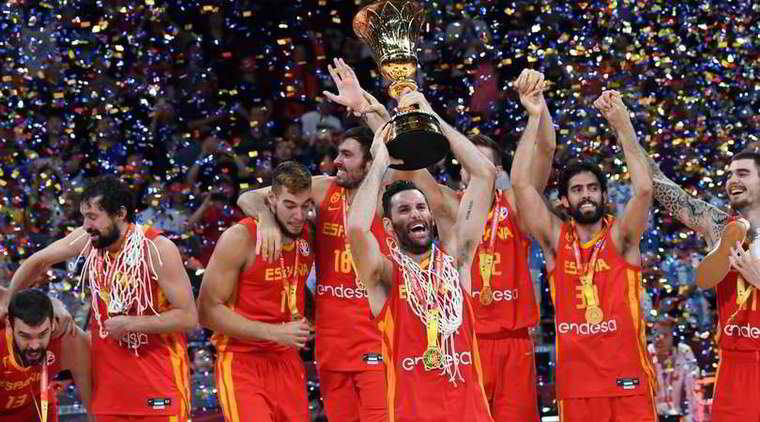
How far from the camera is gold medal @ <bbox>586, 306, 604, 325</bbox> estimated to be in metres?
6.37

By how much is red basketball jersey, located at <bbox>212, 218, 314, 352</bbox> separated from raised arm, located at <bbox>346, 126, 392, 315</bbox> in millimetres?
994

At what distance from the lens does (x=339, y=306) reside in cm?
677

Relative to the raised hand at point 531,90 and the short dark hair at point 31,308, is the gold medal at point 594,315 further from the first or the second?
the short dark hair at point 31,308

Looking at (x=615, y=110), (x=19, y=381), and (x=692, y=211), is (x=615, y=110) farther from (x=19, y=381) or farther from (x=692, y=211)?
(x=19, y=381)

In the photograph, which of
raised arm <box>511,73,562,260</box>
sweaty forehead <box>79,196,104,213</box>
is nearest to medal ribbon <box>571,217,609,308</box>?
raised arm <box>511,73,562,260</box>

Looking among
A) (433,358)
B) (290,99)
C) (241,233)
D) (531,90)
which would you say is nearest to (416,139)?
(433,358)

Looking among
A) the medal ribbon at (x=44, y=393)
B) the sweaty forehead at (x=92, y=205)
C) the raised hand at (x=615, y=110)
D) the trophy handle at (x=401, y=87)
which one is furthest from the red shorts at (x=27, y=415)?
the raised hand at (x=615, y=110)

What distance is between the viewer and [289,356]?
6.46 meters

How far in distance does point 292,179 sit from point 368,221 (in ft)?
2.88

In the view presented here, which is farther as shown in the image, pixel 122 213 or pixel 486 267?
pixel 486 267

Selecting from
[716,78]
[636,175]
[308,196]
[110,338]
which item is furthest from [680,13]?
[110,338]

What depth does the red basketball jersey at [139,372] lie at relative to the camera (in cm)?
625

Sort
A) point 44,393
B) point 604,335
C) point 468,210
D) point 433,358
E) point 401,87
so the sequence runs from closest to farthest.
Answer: point 433,358
point 468,210
point 401,87
point 44,393
point 604,335

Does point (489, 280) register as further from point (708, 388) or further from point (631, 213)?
point (708, 388)
